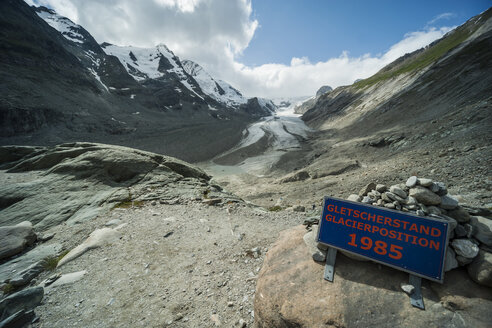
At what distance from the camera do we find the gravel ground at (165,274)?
448cm

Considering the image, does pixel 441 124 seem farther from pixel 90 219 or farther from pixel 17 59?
pixel 17 59

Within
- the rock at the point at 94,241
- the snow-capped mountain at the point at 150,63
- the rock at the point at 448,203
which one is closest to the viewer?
the rock at the point at 448,203

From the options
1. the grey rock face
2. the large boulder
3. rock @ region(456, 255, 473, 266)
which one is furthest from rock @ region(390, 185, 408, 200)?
the grey rock face

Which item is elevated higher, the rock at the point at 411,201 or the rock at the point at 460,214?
the rock at the point at 411,201

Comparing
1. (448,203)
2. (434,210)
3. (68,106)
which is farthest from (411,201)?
(68,106)

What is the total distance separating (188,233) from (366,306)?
6.73 metres

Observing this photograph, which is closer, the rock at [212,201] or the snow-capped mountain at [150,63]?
the rock at [212,201]

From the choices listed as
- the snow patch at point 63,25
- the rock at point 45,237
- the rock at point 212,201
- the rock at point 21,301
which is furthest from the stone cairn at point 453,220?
the snow patch at point 63,25

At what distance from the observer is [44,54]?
6869cm

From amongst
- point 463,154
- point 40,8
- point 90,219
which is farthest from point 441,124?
point 40,8

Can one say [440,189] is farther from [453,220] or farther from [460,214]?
[453,220]

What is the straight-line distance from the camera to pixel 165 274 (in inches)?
228

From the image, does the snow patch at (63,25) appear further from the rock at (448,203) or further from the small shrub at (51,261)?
the rock at (448,203)

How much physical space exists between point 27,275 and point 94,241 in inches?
71.6
